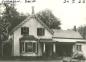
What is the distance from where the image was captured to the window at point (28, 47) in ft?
12.1

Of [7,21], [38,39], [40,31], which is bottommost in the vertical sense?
[38,39]

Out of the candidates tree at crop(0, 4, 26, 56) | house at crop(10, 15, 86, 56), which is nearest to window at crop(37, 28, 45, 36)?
house at crop(10, 15, 86, 56)

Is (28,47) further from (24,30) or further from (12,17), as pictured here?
(12,17)

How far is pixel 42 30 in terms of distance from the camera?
3904mm

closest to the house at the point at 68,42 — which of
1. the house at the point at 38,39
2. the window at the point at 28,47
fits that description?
the house at the point at 38,39

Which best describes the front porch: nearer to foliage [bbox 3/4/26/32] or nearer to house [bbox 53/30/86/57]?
house [bbox 53/30/86/57]

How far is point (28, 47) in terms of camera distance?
12.5ft

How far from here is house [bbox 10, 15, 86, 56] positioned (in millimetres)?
3610

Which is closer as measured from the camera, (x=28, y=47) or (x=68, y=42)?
(x=68, y=42)

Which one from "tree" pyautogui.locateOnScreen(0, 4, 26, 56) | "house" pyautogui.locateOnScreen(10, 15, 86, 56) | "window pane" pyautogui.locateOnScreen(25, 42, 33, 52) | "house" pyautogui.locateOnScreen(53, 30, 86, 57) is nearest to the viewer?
"tree" pyautogui.locateOnScreen(0, 4, 26, 56)

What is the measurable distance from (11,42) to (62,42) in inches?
27.3

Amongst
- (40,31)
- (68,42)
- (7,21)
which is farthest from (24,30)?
(68,42)

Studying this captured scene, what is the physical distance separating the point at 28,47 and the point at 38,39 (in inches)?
7.2

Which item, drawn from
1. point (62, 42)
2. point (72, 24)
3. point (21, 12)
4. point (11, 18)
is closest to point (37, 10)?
point (21, 12)
